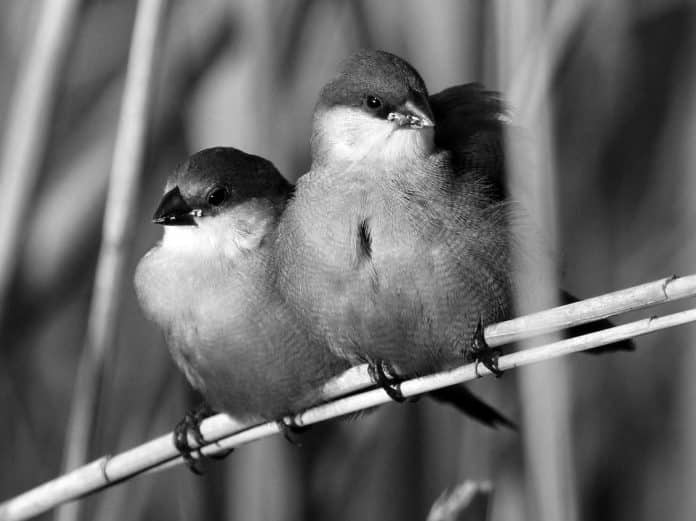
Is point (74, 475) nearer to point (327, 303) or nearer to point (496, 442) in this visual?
point (327, 303)

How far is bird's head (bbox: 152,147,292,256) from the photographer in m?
2.25

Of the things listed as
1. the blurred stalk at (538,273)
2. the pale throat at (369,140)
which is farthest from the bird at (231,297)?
the blurred stalk at (538,273)

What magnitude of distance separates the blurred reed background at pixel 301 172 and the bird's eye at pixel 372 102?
16.6 inches

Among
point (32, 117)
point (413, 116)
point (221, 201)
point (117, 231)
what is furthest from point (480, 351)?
point (32, 117)

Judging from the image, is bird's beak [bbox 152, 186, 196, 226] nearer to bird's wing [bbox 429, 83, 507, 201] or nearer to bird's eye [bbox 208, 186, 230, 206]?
bird's eye [bbox 208, 186, 230, 206]

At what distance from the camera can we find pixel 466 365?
199 centimetres

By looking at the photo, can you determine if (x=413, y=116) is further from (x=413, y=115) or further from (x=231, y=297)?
(x=231, y=297)

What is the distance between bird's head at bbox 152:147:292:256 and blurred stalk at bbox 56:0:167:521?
0.11 meters

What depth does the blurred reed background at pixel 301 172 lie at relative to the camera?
249 centimetres

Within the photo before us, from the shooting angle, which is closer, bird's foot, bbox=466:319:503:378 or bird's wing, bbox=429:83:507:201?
bird's foot, bbox=466:319:503:378

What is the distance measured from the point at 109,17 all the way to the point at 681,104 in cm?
159

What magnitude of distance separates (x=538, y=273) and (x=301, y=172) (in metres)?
0.96

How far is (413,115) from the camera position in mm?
1981

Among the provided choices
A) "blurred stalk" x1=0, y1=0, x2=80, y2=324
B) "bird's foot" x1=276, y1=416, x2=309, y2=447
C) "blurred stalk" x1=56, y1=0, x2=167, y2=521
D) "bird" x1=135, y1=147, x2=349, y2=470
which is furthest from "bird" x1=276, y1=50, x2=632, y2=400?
"blurred stalk" x1=0, y1=0, x2=80, y2=324
